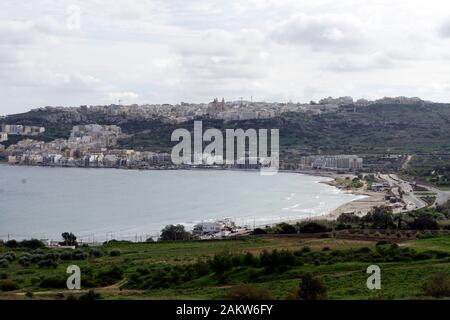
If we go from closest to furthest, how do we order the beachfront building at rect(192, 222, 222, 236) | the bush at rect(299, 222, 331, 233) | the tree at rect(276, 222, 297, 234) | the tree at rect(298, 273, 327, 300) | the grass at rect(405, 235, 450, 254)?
the tree at rect(298, 273, 327, 300) < the grass at rect(405, 235, 450, 254) < the bush at rect(299, 222, 331, 233) < the tree at rect(276, 222, 297, 234) < the beachfront building at rect(192, 222, 222, 236)

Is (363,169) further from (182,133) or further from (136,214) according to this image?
(182,133)

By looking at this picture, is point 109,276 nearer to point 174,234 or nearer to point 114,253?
point 114,253

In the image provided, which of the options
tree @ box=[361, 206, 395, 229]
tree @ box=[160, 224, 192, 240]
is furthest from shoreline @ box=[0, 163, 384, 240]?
tree @ box=[160, 224, 192, 240]

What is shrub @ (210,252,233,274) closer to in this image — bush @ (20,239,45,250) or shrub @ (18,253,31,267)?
shrub @ (18,253,31,267)

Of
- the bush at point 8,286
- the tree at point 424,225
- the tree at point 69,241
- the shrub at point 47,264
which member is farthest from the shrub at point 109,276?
the tree at point 424,225

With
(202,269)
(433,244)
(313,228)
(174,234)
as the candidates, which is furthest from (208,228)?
(202,269)

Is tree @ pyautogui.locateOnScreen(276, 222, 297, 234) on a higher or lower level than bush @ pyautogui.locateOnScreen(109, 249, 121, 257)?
higher
